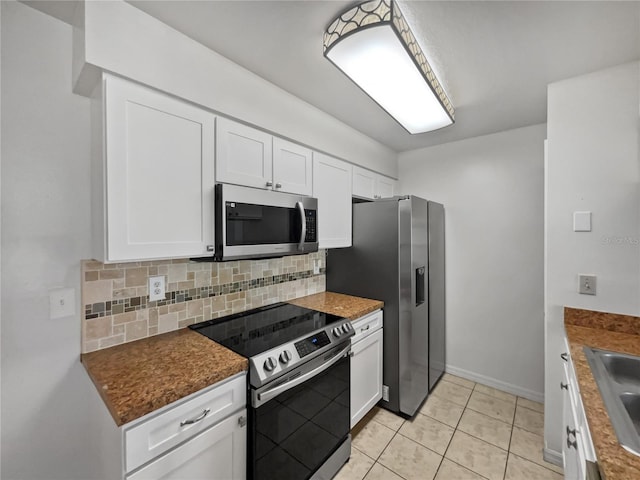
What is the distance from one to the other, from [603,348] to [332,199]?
5.80ft

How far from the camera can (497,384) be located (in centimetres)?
263

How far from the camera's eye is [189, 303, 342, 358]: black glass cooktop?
141cm

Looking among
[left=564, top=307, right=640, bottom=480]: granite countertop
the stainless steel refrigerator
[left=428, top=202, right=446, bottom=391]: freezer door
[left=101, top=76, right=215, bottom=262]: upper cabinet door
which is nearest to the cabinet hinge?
[left=101, top=76, right=215, bottom=262]: upper cabinet door

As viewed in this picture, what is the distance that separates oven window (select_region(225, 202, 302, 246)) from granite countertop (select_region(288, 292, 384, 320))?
58 centimetres

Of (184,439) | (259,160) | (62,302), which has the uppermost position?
(259,160)

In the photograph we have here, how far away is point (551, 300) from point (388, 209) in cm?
119

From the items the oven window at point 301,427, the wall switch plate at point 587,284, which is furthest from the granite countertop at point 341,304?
the wall switch plate at point 587,284

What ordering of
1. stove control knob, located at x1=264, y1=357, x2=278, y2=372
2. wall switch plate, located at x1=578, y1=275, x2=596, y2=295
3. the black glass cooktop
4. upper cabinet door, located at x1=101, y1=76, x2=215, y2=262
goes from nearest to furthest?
upper cabinet door, located at x1=101, y1=76, x2=215, y2=262 < stove control knob, located at x1=264, y1=357, x2=278, y2=372 < the black glass cooktop < wall switch plate, located at x1=578, y1=275, x2=596, y2=295

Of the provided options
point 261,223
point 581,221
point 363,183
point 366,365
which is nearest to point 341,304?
point 366,365

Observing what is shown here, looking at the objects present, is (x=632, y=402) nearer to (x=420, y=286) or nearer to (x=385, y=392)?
(x=420, y=286)

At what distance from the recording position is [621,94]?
1.57 meters

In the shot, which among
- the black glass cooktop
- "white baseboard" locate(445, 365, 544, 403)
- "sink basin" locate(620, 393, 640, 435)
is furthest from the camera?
"white baseboard" locate(445, 365, 544, 403)

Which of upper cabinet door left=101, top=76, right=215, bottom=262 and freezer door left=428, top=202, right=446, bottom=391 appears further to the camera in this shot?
freezer door left=428, top=202, right=446, bottom=391

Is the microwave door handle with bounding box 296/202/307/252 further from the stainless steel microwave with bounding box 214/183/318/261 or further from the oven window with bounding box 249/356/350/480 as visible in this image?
the oven window with bounding box 249/356/350/480
